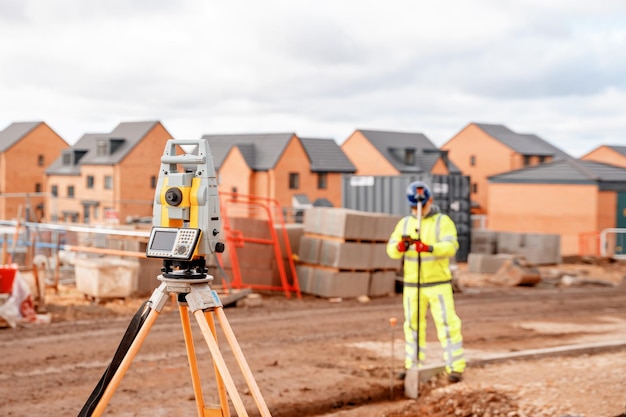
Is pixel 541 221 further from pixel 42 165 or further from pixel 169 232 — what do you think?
pixel 42 165

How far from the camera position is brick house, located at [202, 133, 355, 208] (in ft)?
194

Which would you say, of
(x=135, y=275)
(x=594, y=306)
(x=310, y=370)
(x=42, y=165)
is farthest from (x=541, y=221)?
(x=42, y=165)

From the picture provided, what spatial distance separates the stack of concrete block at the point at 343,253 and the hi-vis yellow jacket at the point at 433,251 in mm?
7901

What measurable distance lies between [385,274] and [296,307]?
2.87 m

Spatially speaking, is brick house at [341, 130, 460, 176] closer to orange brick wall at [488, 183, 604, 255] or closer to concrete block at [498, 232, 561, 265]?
orange brick wall at [488, 183, 604, 255]

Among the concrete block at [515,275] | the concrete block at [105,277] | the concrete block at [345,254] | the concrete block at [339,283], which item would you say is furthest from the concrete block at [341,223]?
the concrete block at [515,275]

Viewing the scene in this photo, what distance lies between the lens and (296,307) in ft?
52.6

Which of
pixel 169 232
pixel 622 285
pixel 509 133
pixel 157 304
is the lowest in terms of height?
pixel 622 285

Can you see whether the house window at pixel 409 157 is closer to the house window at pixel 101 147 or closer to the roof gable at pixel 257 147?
the roof gable at pixel 257 147

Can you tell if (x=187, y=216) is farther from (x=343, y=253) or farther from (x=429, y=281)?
(x=343, y=253)

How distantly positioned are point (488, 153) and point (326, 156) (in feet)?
54.2

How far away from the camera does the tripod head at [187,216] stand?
492 cm

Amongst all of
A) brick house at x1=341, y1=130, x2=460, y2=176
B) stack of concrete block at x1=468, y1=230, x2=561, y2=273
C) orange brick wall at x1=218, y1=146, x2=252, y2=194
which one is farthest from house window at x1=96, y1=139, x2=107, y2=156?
stack of concrete block at x1=468, y1=230, x2=561, y2=273

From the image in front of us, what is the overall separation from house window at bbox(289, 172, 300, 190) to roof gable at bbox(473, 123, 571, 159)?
20333 mm
